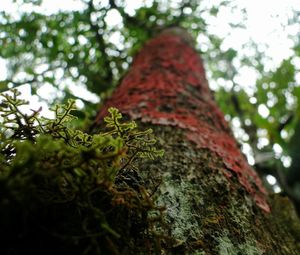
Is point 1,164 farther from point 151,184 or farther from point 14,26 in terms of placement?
point 14,26

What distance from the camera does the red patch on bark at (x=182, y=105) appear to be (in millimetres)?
1611

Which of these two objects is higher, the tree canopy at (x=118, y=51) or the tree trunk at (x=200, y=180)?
the tree canopy at (x=118, y=51)

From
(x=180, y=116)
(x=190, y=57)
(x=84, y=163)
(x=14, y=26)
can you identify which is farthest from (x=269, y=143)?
(x=84, y=163)

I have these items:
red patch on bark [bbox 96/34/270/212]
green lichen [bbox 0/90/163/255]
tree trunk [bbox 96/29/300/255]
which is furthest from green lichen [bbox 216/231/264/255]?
red patch on bark [bbox 96/34/270/212]

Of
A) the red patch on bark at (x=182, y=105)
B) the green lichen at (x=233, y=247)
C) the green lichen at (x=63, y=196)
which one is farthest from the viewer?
the red patch on bark at (x=182, y=105)

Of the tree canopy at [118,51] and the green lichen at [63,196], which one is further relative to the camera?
the tree canopy at [118,51]

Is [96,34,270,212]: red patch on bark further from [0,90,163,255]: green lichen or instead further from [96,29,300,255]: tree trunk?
[0,90,163,255]: green lichen

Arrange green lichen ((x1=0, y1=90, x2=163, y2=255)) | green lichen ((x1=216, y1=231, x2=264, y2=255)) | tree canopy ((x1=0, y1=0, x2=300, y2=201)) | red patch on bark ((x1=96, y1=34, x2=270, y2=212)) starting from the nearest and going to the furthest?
green lichen ((x1=0, y1=90, x2=163, y2=255)) → green lichen ((x1=216, y1=231, x2=264, y2=255)) → red patch on bark ((x1=96, y1=34, x2=270, y2=212)) → tree canopy ((x1=0, y1=0, x2=300, y2=201))

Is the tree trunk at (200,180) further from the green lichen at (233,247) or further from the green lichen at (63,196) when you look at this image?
the green lichen at (63,196)

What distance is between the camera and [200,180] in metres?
1.29

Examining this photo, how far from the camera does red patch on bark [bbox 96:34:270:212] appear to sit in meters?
1.61

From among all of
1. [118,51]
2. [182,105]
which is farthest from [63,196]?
[118,51]

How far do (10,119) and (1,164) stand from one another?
117 millimetres

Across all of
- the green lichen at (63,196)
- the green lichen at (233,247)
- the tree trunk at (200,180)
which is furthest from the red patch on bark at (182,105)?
the green lichen at (63,196)
